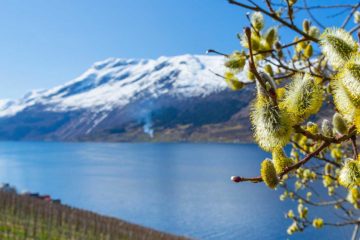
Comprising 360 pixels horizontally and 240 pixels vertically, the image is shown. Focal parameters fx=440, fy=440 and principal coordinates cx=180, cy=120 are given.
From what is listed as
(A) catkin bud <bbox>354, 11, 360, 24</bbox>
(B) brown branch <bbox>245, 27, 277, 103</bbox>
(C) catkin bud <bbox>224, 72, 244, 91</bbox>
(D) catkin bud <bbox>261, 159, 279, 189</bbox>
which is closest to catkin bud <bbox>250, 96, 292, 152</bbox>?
(B) brown branch <bbox>245, 27, 277, 103</bbox>

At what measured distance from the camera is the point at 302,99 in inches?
52.6

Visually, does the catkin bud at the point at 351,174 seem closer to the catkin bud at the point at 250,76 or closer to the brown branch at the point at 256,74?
the brown branch at the point at 256,74

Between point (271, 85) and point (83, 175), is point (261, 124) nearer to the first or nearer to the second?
point (271, 85)

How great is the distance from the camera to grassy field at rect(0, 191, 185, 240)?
2136 centimetres

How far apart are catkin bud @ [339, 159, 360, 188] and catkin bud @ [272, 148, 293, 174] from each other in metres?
0.24

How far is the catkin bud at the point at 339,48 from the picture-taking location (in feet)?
4.25

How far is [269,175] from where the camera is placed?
61.0 inches

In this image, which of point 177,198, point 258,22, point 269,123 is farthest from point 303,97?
point 177,198

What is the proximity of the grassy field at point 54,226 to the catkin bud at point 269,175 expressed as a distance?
19.5 m

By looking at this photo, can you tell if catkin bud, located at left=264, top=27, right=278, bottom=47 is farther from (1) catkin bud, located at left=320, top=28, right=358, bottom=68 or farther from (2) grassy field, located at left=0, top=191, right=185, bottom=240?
(2) grassy field, located at left=0, top=191, right=185, bottom=240

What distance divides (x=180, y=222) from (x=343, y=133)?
4375 centimetres

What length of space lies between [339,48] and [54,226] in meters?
26.4

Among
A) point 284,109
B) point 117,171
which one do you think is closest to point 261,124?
point 284,109

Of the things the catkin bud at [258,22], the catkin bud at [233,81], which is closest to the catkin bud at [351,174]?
the catkin bud at [233,81]
